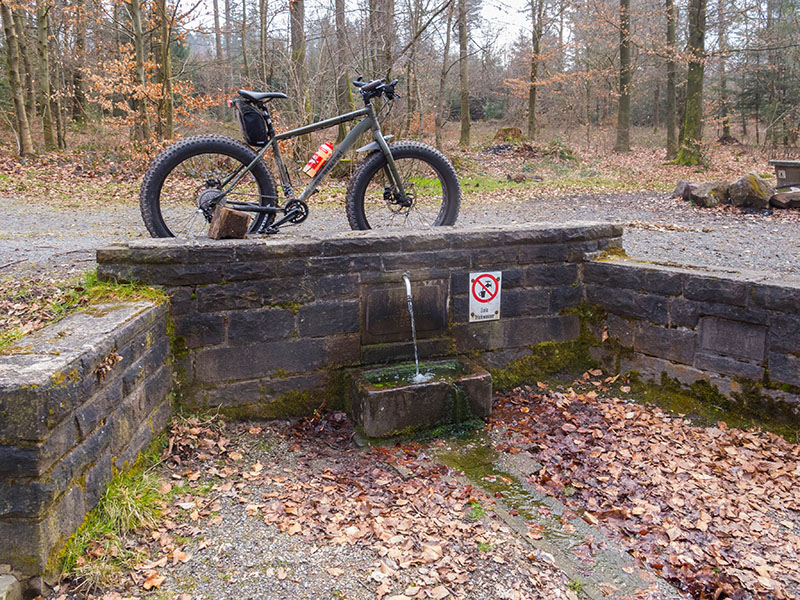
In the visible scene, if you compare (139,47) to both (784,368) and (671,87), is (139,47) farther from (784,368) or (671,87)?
(671,87)

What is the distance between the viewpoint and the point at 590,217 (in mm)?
10562

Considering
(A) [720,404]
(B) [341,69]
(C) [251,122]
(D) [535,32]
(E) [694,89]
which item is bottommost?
(A) [720,404]

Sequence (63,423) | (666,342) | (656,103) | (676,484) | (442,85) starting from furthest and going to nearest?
1. (656,103)
2. (442,85)
3. (666,342)
4. (676,484)
5. (63,423)

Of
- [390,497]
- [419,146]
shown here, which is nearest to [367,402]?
[390,497]

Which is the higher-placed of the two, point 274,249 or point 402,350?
point 274,249

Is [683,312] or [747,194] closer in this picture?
[683,312]

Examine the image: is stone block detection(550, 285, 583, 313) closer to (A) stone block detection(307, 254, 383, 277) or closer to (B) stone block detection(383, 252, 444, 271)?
(B) stone block detection(383, 252, 444, 271)

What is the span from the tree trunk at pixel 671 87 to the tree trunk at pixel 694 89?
0.81 metres

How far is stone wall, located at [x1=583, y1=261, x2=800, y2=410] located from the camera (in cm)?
427

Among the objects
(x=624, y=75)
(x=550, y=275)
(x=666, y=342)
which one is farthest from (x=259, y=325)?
(x=624, y=75)

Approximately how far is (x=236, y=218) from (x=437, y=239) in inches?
Result: 57.9

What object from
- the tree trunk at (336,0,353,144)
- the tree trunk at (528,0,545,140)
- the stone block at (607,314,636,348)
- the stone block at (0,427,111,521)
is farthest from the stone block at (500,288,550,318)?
the tree trunk at (528,0,545,140)

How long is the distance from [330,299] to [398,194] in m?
1.19

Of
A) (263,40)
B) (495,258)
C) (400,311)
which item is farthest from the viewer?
(263,40)
